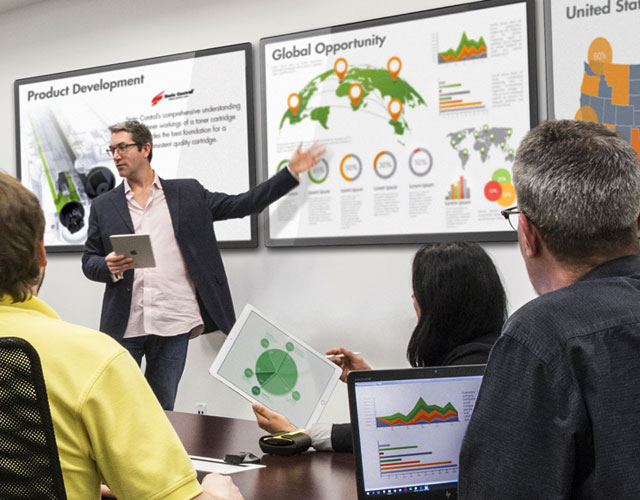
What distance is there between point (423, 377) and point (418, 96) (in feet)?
8.37

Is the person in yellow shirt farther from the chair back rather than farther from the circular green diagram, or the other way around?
the circular green diagram

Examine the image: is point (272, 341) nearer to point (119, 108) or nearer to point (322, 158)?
point (322, 158)

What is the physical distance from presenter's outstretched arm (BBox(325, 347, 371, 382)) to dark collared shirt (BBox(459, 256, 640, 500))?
1474 millimetres

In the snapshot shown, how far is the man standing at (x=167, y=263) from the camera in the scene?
3.91 m

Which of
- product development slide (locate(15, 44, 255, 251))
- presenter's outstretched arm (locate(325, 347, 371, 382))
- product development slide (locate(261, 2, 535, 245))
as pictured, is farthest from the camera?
product development slide (locate(15, 44, 255, 251))

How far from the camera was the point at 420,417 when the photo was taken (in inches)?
55.6

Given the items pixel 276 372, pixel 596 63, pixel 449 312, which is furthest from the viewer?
pixel 596 63

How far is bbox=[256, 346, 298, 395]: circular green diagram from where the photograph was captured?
2.33 m

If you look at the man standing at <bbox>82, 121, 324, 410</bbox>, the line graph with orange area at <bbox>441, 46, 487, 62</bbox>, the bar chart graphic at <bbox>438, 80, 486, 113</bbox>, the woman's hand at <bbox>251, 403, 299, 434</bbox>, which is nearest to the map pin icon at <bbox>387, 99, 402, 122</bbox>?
the bar chart graphic at <bbox>438, 80, 486, 113</bbox>

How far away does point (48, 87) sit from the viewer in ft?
16.4

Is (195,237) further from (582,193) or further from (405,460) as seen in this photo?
(582,193)

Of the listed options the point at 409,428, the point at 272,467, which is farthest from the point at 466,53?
the point at 409,428

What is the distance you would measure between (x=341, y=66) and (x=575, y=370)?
323cm

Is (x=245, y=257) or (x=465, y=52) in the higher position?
(x=465, y=52)
